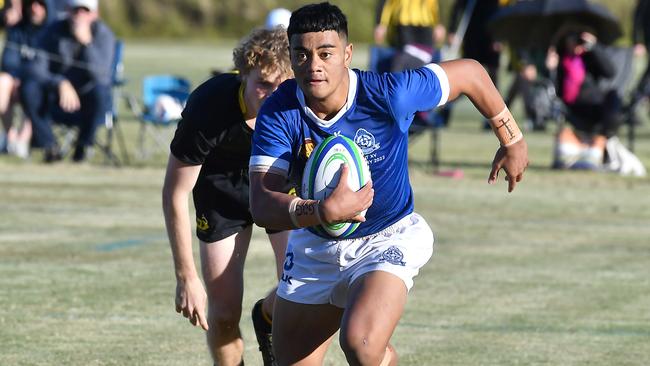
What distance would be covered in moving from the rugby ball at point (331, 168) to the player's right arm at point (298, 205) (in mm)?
49

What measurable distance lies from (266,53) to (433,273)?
4165 millimetres

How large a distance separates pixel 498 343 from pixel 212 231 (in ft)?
5.90

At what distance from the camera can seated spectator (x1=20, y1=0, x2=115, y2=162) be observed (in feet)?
51.6

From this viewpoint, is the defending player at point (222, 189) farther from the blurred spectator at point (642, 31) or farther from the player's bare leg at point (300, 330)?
the blurred spectator at point (642, 31)

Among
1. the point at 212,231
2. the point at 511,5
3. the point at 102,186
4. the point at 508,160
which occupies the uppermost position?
the point at 508,160

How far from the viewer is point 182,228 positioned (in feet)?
20.7

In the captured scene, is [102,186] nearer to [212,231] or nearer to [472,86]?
[212,231]

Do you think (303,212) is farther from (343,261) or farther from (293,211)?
(343,261)

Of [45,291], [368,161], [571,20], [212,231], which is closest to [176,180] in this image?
[212,231]

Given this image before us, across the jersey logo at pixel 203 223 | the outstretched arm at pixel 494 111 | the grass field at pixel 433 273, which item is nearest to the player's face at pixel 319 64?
the outstretched arm at pixel 494 111

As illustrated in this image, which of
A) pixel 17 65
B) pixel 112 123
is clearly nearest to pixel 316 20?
pixel 112 123

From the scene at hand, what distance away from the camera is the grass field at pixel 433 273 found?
24.4 feet

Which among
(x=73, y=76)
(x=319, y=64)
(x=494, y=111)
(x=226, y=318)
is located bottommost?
(x=73, y=76)

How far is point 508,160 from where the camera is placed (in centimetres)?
584
